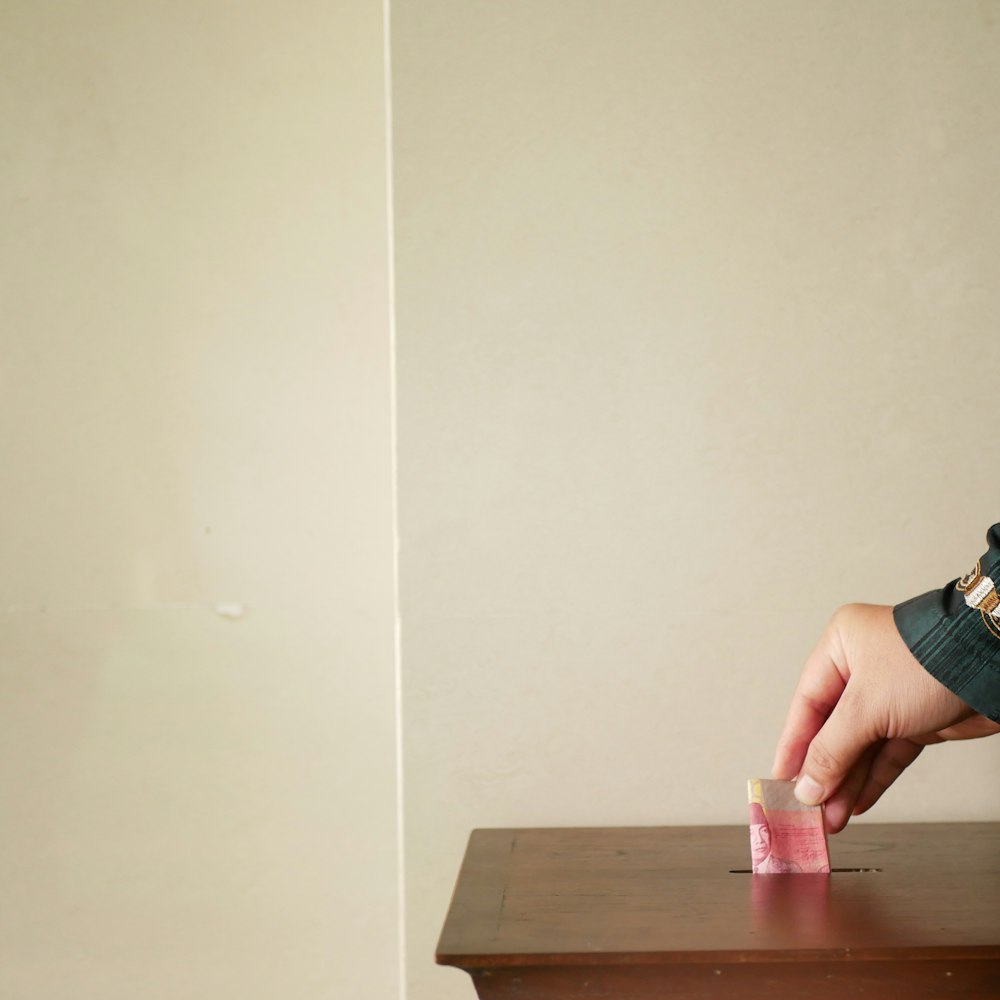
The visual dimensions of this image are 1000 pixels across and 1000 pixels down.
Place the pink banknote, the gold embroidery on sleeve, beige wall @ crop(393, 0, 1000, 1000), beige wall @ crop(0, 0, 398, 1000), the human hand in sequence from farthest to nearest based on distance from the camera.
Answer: beige wall @ crop(0, 0, 398, 1000) → beige wall @ crop(393, 0, 1000, 1000) → the pink banknote → the human hand → the gold embroidery on sleeve

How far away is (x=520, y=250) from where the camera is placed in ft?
4.92

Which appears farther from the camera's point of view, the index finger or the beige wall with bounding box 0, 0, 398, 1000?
the beige wall with bounding box 0, 0, 398, 1000

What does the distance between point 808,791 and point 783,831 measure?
75mm

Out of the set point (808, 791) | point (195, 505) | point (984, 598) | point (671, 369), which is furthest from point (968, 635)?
point (195, 505)

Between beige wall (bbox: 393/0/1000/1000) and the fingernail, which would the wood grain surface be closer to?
the fingernail

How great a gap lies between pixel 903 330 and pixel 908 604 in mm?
628

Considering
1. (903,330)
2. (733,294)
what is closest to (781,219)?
(733,294)

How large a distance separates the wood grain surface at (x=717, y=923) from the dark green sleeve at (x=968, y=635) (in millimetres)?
234

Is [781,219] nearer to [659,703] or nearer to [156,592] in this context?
[659,703]

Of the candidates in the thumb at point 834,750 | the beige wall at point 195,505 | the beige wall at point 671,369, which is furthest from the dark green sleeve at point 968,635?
the beige wall at point 195,505

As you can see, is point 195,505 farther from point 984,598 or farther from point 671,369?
point 984,598

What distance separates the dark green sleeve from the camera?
3.03 feet

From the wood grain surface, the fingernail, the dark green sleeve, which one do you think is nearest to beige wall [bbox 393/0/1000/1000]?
the wood grain surface

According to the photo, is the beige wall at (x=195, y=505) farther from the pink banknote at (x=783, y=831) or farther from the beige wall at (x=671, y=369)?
the pink banknote at (x=783, y=831)
